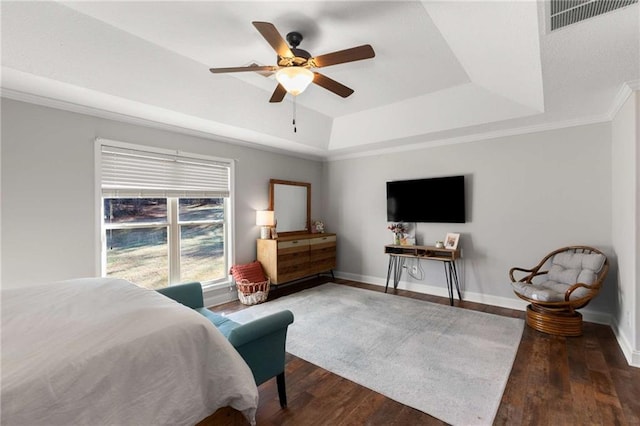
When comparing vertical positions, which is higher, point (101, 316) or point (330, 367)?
point (101, 316)

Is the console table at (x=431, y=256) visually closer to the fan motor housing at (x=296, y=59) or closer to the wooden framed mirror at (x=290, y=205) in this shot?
the wooden framed mirror at (x=290, y=205)

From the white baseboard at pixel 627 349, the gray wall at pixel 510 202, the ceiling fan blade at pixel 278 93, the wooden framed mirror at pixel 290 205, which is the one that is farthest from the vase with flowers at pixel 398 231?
the ceiling fan blade at pixel 278 93

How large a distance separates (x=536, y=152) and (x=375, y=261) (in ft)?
9.49

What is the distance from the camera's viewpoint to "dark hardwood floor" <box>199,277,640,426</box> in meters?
1.83

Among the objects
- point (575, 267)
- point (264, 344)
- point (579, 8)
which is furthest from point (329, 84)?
point (575, 267)

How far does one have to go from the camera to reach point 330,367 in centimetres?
246

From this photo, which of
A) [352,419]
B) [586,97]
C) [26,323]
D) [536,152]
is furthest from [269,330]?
[536,152]

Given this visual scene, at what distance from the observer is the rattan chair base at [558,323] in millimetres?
2963

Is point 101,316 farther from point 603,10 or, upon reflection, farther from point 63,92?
point 603,10

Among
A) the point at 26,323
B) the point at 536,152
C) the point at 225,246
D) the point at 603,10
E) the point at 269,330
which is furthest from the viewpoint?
the point at 225,246

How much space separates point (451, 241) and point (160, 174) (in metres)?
4.14

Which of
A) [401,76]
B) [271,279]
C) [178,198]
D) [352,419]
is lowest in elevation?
[352,419]

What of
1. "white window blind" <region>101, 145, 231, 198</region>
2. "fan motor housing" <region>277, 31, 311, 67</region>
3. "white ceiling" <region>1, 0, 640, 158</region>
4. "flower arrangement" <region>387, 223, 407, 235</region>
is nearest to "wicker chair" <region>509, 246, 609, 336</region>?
"white ceiling" <region>1, 0, 640, 158</region>

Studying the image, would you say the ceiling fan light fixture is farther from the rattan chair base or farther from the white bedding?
the rattan chair base
